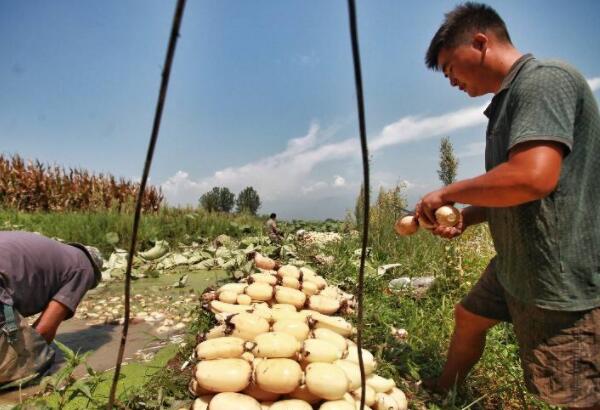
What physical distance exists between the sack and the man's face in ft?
9.23

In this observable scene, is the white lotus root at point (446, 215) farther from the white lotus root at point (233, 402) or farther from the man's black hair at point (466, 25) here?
the white lotus root at point (233, 402)

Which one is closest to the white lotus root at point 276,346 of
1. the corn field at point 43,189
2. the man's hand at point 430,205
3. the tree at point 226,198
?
the man's hand at point 430,205

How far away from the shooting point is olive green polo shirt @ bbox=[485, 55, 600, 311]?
144cm

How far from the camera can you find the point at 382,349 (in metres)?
2.41

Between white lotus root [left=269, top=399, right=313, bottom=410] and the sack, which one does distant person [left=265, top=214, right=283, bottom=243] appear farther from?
white lotus root [left=269, top=399, right=313, bottom=410]

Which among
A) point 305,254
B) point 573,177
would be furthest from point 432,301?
point 573,177

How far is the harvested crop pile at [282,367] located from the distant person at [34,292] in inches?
54.0

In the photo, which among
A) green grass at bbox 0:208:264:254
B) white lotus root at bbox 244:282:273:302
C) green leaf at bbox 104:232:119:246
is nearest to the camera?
white lotus root at bbox 244:282:273:302

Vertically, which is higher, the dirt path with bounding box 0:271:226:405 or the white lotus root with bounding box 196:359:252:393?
the white lotus root with bounding box 196:359:252:393

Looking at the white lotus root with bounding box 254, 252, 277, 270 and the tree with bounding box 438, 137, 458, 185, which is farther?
the tree with bounding box 438, 137, 458, 185

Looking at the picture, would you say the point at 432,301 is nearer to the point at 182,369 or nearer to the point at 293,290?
the point at 293,290

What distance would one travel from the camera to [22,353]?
8.78 ft

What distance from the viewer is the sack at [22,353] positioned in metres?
2.59

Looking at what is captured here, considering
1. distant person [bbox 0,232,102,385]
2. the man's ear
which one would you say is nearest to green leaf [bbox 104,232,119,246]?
distant person [bbox 0,232,102,385]
